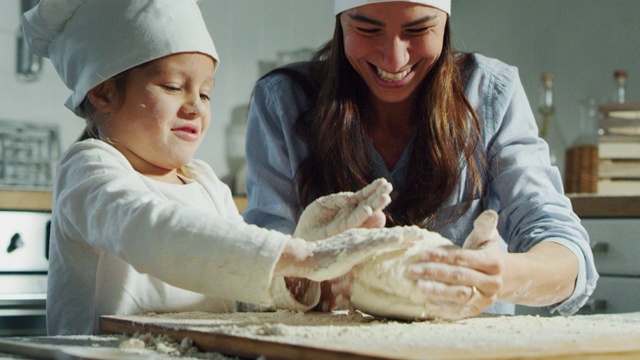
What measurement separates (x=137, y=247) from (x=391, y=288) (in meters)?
0.28

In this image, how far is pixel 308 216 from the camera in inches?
45.9

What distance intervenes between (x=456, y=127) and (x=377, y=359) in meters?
0.93

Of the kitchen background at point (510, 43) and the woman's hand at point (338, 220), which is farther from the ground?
the kitchen background at point (510, 43)

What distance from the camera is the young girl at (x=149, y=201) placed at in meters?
0.92

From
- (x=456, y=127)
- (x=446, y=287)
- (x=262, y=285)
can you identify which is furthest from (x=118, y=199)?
(x=456, y=127)

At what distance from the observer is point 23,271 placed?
231 cm

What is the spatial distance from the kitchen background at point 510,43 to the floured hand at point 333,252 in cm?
217

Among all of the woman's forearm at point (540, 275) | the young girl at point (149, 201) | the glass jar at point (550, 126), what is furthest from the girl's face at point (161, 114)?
the glass jar at point (550, 126)

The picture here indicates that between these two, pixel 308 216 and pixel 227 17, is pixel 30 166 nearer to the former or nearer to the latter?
pixel 227 17

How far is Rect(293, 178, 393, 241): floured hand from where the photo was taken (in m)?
1.06

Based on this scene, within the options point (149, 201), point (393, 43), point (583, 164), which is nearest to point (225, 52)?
point (583, 164)

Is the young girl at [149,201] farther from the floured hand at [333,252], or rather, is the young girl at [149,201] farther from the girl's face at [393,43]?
the girl's face at [393,43]

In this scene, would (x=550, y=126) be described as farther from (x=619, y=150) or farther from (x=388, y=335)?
(x=388, y=335)

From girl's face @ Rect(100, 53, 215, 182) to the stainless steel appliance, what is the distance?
43.4 inches
